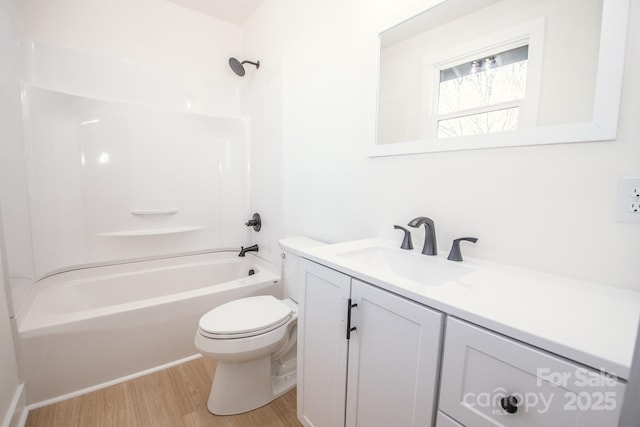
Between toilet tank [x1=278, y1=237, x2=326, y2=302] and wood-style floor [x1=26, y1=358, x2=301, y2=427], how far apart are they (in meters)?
0.57

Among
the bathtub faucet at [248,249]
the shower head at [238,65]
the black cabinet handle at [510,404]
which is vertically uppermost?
the shower head at [238,65]

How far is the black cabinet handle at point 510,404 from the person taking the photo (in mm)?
538

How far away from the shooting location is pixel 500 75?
0.98m

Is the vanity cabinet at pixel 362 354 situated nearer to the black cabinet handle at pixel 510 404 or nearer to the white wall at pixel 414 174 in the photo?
the black cabinet handle at pixel 510 404

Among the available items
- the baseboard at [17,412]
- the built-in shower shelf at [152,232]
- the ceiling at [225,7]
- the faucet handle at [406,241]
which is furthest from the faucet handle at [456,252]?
the ceiling at [225,7]

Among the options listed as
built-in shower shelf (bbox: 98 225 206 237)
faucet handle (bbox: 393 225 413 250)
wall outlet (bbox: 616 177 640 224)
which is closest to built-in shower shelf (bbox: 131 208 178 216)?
built-in shower shelf (bbox: 98 225 206 237)

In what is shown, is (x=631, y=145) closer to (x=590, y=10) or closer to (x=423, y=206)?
(x=590, y=10)

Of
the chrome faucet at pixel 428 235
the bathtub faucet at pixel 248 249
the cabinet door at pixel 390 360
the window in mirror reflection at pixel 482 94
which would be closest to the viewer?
the cabinet door at pixel 390 360

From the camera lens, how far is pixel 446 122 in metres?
1.12

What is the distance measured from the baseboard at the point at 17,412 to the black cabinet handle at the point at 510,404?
1863 millimetres

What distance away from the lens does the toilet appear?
50.4 inches

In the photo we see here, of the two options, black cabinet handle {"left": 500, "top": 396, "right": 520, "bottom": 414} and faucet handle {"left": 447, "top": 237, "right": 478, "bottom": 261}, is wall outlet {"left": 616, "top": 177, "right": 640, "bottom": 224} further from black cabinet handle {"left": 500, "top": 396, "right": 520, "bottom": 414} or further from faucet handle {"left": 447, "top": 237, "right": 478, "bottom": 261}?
black cabinet handle {"left": 500, "top": 396, "right": 520, "bottom": 414}

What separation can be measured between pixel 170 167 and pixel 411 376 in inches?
90.3

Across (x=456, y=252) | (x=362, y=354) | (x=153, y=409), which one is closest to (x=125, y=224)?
(x=153, y=409)
